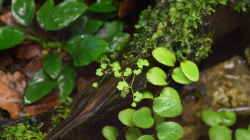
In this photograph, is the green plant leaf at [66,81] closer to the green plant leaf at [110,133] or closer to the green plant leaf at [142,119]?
the green plant leaf at [110,133]

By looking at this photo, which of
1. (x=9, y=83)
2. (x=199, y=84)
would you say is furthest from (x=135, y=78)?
(x=9, y=83)

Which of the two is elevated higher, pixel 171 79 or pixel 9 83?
pixel 171 79

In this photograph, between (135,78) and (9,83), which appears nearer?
(135,78)

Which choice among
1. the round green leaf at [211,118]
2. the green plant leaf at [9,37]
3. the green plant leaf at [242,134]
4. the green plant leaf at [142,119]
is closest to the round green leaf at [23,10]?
the green plant leaf at [9,37]

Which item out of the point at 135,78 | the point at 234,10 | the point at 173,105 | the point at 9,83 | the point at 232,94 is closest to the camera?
the point at 173,105

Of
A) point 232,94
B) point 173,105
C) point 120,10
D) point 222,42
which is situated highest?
point 120,10

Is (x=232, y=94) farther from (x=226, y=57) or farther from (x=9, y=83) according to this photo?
(x=9, y=83)
